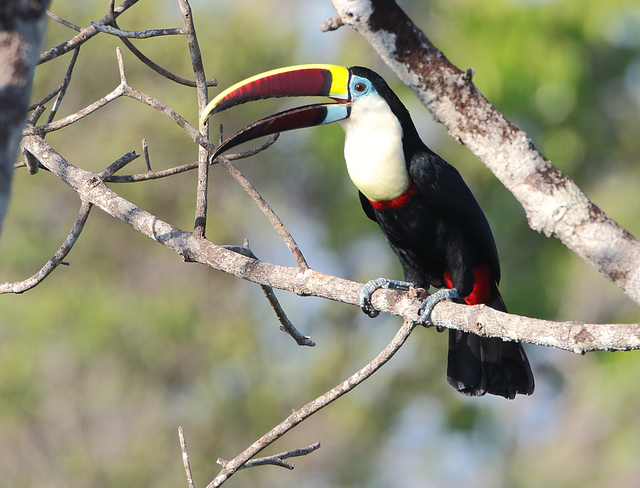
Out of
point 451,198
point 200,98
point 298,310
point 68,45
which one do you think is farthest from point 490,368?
point 298,310

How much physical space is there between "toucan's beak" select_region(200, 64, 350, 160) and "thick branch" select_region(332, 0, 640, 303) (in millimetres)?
1112

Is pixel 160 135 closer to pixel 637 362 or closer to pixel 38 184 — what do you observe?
pixel 38 184

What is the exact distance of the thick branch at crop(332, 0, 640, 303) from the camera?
1.43 metres

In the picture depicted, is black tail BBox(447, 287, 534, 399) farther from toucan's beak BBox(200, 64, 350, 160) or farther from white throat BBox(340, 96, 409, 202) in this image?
toucan's beak BBox(200, 64, 350, 160)

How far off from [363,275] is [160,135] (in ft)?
10.4

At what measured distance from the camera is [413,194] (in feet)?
9.79

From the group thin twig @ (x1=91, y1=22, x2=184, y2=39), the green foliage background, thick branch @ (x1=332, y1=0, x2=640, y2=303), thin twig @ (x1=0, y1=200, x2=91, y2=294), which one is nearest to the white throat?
thin twig @ (x1=91, y1=22, x2=184, y2=39)

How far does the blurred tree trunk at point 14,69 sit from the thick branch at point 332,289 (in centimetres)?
121

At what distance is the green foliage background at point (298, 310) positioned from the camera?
8203 millimetres

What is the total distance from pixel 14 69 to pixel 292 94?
1.86 m

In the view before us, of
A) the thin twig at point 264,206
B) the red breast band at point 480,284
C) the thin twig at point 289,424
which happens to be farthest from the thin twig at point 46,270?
the red breast band at point 480,284

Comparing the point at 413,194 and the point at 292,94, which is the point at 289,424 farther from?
the point at 292,94

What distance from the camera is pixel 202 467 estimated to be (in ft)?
29.2

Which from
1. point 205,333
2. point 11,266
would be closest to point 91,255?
point 11,266
